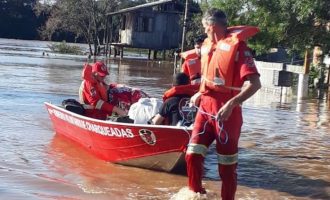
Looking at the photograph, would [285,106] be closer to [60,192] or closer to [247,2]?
[247,2]

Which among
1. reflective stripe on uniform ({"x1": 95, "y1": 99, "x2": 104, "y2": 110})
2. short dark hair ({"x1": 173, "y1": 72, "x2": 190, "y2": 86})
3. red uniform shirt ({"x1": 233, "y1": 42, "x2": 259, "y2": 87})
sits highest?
red uniform shirt ({"x1": 233, "y1": 42, "x2": 259, "y2": 87})

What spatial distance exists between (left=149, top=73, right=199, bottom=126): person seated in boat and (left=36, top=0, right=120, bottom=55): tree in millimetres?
45118

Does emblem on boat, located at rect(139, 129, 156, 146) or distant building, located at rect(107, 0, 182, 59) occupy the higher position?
distant building, located at rect(107, 0, 182, 59)

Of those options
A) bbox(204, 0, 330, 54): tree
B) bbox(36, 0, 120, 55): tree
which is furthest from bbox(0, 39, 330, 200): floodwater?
bbox(36, 0, 120, 55): tree

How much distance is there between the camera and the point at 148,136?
830 cm

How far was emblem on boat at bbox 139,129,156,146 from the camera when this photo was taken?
8242mm

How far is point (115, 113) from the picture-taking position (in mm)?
10266

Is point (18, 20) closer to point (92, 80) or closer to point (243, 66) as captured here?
point (92, 80)

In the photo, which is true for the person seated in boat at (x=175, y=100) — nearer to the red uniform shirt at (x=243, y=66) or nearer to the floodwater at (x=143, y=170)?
the floodwater at (x=143, y=170)

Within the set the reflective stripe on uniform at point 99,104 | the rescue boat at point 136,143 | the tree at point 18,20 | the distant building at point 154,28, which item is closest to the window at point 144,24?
the distant building at point 154,28

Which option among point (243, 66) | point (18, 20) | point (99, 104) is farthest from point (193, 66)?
point (18, 20)

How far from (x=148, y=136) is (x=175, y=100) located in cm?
60

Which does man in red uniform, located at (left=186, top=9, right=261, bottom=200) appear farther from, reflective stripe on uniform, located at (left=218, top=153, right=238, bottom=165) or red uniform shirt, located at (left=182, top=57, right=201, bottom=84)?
red uniform shirt, located at (left=182, top=57, right=201, bottom=84)

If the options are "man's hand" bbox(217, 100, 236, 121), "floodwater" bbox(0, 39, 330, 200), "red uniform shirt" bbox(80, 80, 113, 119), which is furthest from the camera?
"red uniform shirt" bbox(80, 80, 113, 119)
